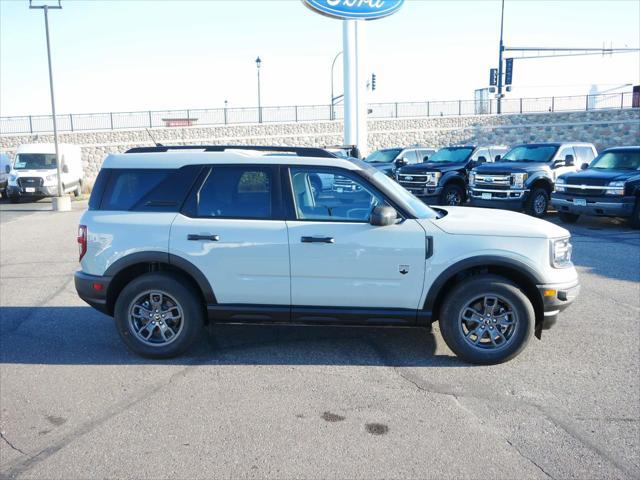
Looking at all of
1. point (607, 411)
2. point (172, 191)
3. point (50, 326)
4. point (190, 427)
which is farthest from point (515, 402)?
point (50, 326)

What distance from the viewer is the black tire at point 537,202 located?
Result: 51.3 feet

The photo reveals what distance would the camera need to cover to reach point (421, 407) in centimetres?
443

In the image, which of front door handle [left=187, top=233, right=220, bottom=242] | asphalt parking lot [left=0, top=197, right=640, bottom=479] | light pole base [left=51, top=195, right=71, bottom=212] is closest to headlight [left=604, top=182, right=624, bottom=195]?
asphalt parking lot [left=0, top=197, right=640, bottom=479]

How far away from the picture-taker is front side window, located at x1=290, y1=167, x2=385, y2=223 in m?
5.27

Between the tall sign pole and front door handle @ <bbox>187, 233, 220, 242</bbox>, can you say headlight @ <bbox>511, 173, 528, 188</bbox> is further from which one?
front door handle @ <bbox>187, 233, 220, 242</bbox>

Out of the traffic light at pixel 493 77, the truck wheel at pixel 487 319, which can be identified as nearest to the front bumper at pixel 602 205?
the truck wheel at pixel 487 319

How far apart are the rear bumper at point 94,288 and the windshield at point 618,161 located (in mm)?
12437

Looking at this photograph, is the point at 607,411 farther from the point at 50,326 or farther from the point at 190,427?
the point at 50,326

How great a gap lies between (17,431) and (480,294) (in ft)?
12.1

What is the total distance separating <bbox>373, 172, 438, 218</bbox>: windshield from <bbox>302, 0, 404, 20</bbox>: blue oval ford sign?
17851 millimetres

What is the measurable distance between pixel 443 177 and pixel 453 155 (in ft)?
5.20

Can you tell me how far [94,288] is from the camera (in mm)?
5477

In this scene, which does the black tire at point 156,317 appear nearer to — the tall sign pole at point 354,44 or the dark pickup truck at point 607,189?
the dark pickup truck at point 607,189

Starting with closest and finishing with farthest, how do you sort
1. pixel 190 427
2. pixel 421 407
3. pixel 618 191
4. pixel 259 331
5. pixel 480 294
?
1. pixel 190 427
2. pixel 421 407
3. pixel 480 294
4. pixel 259 331
5. pixel 618 191
